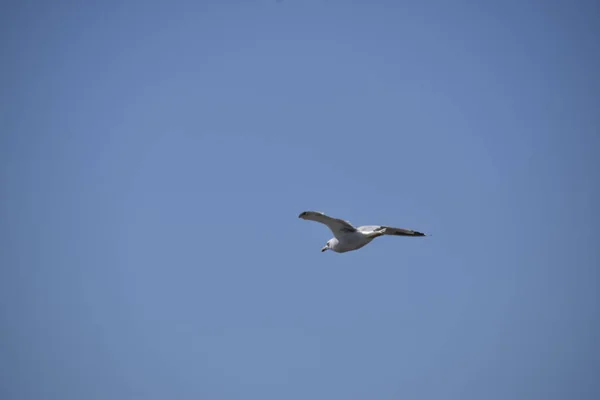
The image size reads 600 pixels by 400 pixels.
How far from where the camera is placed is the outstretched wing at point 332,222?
20.8 metres

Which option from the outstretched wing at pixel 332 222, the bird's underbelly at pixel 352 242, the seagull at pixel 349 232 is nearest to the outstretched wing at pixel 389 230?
the seagull at pixel 349 232

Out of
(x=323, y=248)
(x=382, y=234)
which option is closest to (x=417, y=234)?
(x=382, y=234)

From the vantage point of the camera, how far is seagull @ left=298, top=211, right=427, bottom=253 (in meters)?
21.1

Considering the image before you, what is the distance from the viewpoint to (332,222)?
71.5 ft

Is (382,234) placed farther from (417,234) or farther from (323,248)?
(323,248)

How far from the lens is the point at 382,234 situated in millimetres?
21438

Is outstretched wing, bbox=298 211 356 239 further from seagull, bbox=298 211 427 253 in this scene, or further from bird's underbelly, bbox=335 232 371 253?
bird's underbelly, bbox=335 232 371 253

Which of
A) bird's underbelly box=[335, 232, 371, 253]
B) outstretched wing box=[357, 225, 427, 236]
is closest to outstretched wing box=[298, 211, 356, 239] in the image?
bird's underbelly box=[335, 232, 371, 253]

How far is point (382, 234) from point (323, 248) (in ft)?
11.4

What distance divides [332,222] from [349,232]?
2.69 ft

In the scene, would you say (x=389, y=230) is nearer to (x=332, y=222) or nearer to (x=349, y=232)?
(x=349, y=232)

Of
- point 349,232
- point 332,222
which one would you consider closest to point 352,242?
point 349,232

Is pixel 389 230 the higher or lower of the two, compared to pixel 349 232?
lower

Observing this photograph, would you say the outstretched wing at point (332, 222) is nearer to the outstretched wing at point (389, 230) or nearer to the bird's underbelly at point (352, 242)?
the bird's underbelly at point (352, 242)
